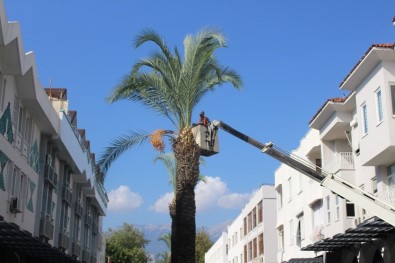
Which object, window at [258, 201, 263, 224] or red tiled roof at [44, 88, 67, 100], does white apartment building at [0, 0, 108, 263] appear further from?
window at [258, 201, 263, 224]

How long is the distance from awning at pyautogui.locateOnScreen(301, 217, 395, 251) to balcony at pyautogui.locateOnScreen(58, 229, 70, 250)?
48.9ft

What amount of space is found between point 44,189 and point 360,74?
17.4 m

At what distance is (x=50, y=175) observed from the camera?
33188mm

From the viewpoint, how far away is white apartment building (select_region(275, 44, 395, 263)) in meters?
24.2

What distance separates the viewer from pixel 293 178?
1679 inches

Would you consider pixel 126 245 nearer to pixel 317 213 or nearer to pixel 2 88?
pixel 317 213

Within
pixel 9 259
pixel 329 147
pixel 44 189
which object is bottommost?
pixel 9 259

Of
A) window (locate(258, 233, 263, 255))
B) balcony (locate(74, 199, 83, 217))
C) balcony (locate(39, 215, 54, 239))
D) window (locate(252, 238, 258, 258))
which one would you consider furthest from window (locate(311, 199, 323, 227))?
window (locate(252, 238, 258, 258))

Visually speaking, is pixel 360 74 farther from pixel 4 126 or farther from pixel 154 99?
pixel 4 126

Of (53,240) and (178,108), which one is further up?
(178,108)

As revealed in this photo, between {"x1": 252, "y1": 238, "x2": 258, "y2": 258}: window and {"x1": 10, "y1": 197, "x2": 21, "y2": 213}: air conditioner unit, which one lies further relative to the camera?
{"x1": 252, "y1": 238, "x2": 258, "y2": 258}: window

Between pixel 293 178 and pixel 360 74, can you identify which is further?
pixel 293 178

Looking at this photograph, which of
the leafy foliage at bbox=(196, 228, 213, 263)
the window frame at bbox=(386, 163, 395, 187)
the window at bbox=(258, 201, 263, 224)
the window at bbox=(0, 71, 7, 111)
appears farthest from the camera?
the leafy foliage at bbox=(196, 228, 213, 263)

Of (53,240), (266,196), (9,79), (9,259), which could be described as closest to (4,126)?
(9,79)
